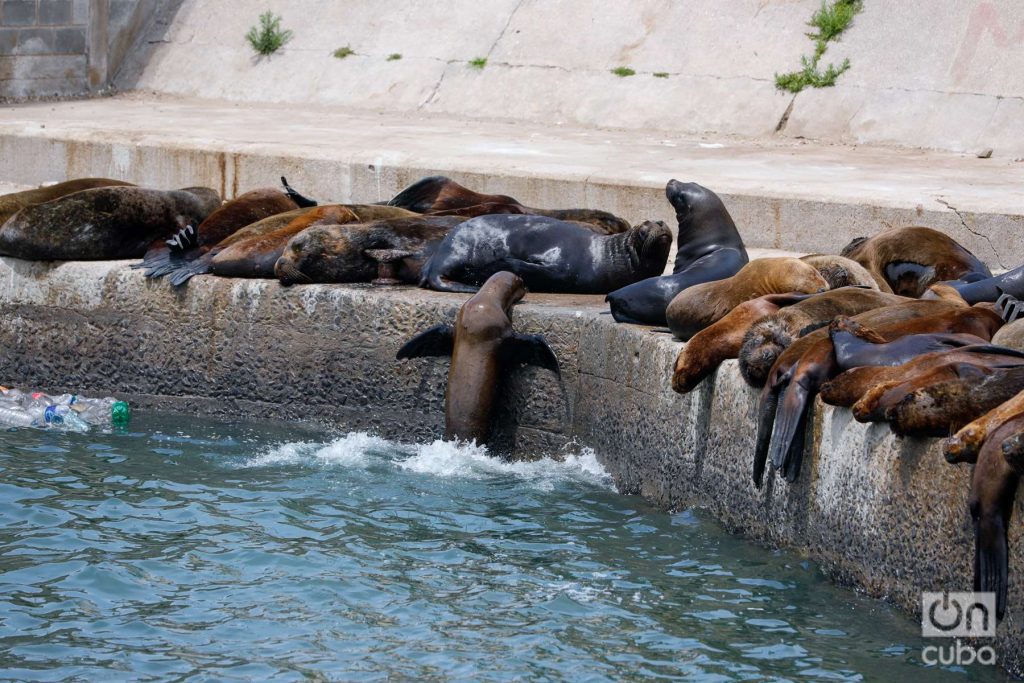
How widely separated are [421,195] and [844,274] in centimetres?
327

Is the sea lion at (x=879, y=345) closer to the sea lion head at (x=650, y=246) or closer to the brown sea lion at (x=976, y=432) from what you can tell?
the brown sea lion at (x=976, y=432)

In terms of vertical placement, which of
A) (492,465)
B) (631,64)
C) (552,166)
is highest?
(631,64)

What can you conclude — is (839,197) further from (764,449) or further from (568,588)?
(568,588)

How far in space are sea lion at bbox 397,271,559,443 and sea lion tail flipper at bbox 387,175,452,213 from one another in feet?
6.05

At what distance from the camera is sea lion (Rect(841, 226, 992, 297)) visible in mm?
7539

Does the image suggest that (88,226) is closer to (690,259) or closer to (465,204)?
(465,204)

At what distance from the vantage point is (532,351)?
7.54m

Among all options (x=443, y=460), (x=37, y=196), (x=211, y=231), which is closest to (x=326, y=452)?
(x=443, y=460)

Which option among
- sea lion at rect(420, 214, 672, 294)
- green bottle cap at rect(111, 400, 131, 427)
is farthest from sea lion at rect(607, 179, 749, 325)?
green bottle cap at rect(111, 400, 131, 427)

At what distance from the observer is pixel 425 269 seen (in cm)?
830

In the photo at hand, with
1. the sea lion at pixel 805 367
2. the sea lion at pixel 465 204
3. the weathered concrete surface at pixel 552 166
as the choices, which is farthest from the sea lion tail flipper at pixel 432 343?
the weathered concrete surface at pixel 552 166

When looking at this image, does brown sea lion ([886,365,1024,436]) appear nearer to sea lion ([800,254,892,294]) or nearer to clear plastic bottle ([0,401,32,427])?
sea lion ([800,254,892,294])

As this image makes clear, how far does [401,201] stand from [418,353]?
1.91 metres
